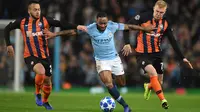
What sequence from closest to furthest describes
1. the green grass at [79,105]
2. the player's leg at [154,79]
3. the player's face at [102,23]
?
the player's face at [102,23], the player's leg at [154,79], the green grass at [79,105]

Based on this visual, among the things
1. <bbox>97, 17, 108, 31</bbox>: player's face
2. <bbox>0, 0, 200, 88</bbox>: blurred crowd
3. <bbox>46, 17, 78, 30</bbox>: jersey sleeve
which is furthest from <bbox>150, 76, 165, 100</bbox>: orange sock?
<bbox>0, 0, 200, 88</bbox>: blurred crowd

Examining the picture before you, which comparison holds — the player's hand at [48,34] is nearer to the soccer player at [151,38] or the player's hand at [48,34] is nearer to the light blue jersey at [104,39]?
the light blue jersey at [104,39]

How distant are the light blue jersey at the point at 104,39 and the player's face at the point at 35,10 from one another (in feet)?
4.84

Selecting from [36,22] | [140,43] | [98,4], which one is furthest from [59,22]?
[98,4]

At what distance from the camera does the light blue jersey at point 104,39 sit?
1202 centimetres

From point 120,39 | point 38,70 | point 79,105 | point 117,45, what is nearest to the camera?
point 38,70

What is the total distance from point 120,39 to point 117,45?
391 mm

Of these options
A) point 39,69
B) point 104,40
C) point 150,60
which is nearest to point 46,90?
point 39,69

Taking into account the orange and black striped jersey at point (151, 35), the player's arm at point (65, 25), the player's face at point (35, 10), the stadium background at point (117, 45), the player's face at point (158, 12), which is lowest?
the stadium background at point (117, 45)

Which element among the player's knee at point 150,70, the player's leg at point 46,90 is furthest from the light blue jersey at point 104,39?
the player's leg at point 46,90

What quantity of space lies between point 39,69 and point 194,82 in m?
10.2

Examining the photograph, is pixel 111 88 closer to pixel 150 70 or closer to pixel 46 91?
→ pixel 150 70

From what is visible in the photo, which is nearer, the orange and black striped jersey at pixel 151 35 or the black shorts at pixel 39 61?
the black shorts at pixel 39 61

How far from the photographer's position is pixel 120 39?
23.5 meters
